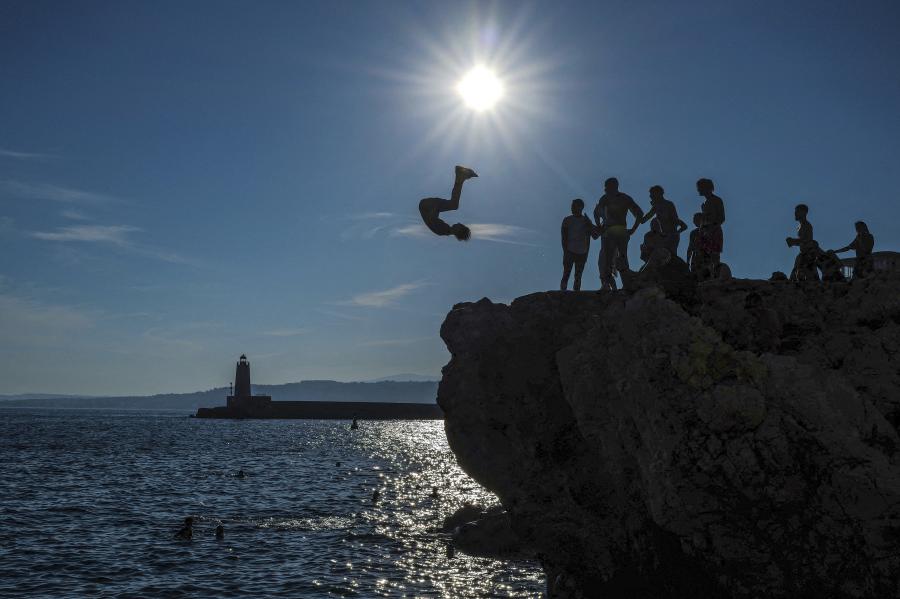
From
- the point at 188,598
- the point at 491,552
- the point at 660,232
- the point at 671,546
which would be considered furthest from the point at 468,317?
the point at 491,552

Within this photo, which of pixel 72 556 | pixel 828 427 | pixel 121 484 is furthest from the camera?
pixel 121 484

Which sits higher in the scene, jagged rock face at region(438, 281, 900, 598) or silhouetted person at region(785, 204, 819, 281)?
silhouetted person at region(785, 204, 819, 281)

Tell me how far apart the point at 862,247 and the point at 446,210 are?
855 cm

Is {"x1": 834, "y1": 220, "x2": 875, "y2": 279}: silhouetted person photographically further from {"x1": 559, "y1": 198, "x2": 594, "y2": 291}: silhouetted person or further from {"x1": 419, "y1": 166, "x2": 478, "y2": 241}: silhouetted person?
{"x1": 419, "y1": 166, "x2": 478, "y2": 241}: silhouetted person

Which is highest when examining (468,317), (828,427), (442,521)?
(468,317)

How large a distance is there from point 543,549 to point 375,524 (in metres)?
19.9

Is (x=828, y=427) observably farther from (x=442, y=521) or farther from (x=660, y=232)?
(x=442, y=521)

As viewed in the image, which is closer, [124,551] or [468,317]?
[468,317]

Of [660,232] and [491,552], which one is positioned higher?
[660,232]

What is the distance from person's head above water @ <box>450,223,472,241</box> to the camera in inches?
477

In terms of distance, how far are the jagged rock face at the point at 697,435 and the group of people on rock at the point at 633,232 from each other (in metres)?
1.42

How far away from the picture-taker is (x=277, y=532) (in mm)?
28625

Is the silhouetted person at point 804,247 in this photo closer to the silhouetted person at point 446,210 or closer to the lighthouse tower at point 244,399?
the silhouetted person at point 446,210

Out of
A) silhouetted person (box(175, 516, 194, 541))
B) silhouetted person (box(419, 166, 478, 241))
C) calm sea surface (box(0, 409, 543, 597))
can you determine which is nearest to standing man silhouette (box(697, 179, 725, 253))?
silhouetted person (box(419, 166, 478, 241))
